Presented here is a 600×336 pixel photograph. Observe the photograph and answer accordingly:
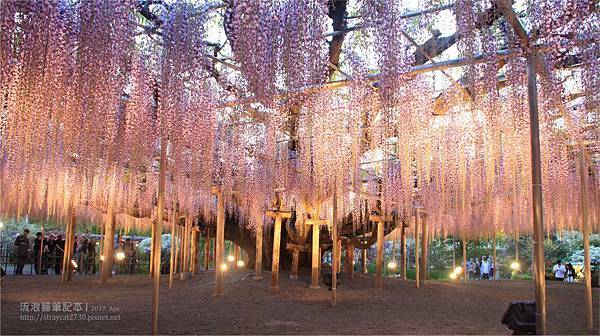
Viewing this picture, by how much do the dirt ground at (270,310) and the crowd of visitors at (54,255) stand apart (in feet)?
17.6

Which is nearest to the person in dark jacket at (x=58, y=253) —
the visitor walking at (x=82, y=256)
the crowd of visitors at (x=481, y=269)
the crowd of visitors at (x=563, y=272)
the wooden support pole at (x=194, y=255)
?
the visitor walking at (x=82, y=256)

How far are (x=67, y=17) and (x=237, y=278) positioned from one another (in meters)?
9.02

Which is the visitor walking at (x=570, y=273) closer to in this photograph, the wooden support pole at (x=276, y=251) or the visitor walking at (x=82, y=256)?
the wooden support pole at (x=276, y=251)

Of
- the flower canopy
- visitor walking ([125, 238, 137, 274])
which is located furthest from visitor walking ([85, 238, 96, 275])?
the flower canopy

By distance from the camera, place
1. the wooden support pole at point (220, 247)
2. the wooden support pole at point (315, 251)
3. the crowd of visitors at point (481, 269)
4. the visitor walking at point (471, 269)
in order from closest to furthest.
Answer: the wooden support pole at point (220, 247), the wooden support pole at point (315, 251), the crowd of visitors at point (481, 269), the visitor walking at point (471, 269)

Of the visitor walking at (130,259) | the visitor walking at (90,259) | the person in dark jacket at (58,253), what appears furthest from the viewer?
the visitor walking at (130,259)

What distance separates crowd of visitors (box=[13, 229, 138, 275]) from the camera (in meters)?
16.2

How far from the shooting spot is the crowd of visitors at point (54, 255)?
16.2m

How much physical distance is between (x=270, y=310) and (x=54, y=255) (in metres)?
12.2

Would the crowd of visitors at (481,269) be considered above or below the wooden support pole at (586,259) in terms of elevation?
below

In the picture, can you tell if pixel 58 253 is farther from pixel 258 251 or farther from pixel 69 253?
pixel 258 251

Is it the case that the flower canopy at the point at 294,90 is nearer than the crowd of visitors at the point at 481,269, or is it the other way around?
the flower canopy at the point at 294,90

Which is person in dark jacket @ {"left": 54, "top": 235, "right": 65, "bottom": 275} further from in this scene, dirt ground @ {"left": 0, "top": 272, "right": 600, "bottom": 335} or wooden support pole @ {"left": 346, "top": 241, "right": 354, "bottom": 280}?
wooden support pole @ {"left": 346, "top": 241, "right": 354, "bottom": 280}

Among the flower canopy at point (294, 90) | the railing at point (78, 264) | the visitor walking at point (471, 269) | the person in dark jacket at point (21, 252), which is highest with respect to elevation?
the flower canopy at point (294, 90)
